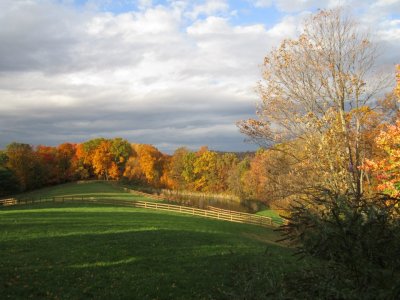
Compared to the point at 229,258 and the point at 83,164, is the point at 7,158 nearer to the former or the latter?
the point at 83,164

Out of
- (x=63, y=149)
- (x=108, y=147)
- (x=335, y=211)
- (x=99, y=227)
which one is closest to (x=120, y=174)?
(x=108, y=147)

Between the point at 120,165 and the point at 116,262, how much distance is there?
9817cm

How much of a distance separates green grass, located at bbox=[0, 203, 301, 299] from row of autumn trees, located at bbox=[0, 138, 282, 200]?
5906cm

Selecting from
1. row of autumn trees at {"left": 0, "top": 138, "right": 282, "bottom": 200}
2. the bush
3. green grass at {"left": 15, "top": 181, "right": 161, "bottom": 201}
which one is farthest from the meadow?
row of autumn trees at {"left": 0, "top": 138, "right": 282, "bottom": 200}

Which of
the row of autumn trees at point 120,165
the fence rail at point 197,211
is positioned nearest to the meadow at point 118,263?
the fence rail at point 197,211

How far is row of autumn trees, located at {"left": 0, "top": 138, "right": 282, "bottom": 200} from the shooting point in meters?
87.6

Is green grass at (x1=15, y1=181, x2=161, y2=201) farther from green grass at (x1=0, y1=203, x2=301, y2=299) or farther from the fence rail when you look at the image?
green grass at (x1=0, y1=203, x2=301, y2=299)

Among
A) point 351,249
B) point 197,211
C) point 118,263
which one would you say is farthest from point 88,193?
point 351,249

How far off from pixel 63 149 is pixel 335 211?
115057 mm

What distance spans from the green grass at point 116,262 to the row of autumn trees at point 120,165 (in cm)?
5906

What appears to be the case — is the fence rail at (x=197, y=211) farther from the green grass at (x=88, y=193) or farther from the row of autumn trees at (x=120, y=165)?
the row of autumn trees at (x=120, y=165)

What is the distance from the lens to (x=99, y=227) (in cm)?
2588

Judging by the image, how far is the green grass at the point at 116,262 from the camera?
12328 millimetres

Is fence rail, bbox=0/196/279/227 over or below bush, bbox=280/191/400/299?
below
